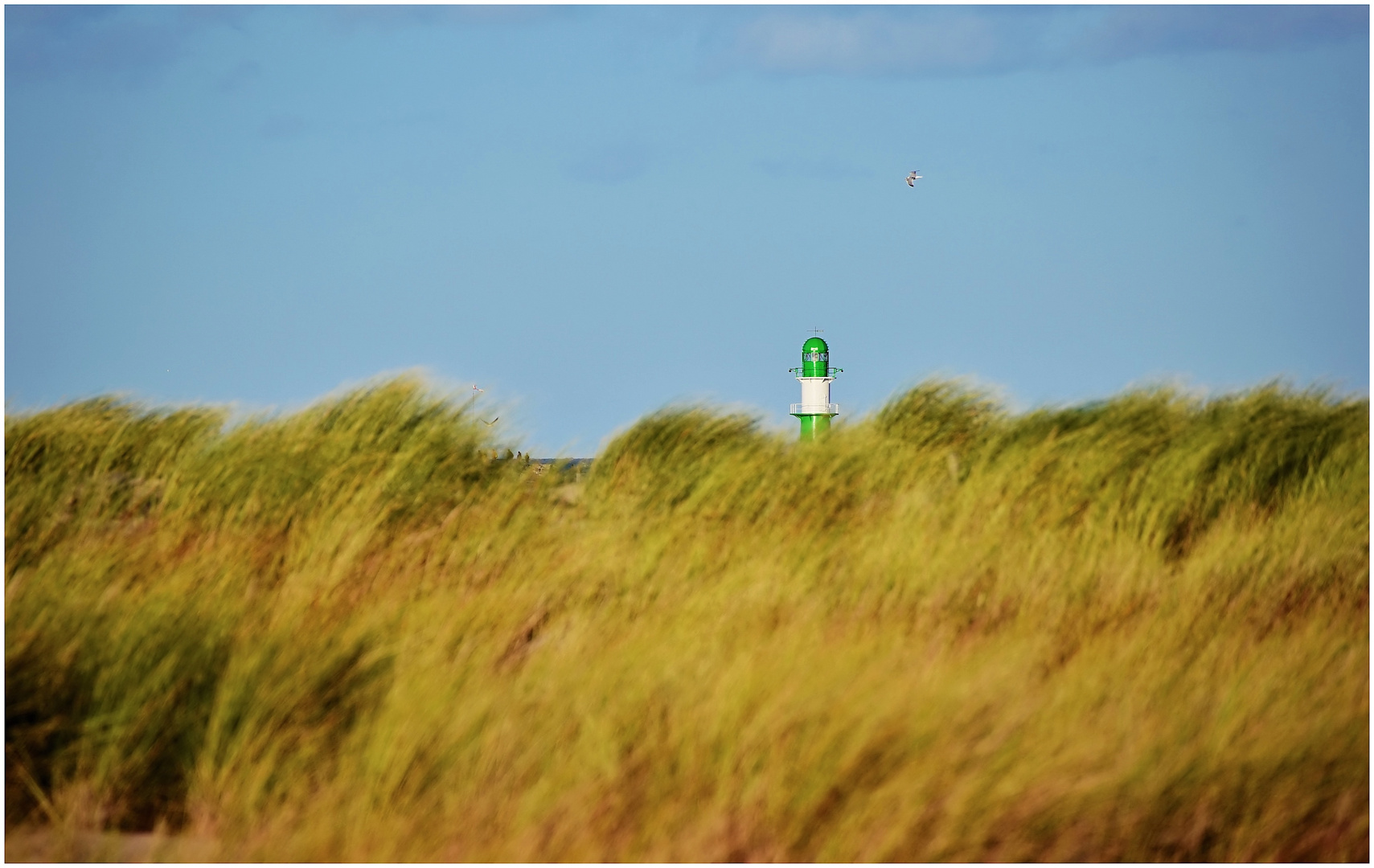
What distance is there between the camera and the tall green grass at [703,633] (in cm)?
277

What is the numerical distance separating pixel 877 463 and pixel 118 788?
10.4 ft

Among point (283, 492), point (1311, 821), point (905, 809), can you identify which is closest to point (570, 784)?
point (905, 809)

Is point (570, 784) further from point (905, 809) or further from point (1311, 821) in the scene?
point (1311, 821)

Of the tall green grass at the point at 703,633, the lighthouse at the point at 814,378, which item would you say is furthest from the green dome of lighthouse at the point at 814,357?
the tall green grass at the point at 703,633

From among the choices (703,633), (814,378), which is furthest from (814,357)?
(703,633)

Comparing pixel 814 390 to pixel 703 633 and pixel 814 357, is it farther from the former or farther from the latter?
pixel 703 633

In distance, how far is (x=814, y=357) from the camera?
21.3 meters

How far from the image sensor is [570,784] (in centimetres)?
285

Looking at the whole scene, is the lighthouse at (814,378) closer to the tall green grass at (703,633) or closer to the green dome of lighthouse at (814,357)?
the green dome of lighthouse at (814,357)

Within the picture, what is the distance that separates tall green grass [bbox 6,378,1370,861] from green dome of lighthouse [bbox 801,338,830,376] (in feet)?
50.5

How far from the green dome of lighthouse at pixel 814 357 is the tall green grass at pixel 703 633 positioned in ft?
50.5

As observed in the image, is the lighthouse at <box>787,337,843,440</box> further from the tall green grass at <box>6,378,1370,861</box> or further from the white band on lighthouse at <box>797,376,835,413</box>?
the tall green grass at <box>6,378,1370,861</box>

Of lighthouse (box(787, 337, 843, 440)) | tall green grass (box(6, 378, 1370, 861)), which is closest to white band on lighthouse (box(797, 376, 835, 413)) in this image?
lighthouse (box(787, 337, 843, 440))

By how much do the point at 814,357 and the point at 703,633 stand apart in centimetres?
1784
